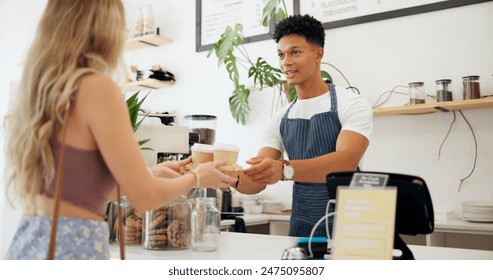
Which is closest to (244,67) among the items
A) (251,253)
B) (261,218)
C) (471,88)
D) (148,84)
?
(148,84)

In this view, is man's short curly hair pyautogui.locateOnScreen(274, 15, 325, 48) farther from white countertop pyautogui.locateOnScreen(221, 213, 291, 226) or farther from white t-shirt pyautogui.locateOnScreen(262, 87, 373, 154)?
white countertop pyautogui.locateOnScreen(221, 213, 291, 226)

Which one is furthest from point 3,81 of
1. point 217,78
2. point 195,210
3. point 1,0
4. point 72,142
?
point 72,142

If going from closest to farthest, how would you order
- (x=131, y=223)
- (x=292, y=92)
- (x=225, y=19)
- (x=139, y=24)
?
(x=131, y=223), (x=292, y=92), (x=225, y=19), (x=139, y=24)

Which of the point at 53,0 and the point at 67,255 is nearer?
the point at 67,255

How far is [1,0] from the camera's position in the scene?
658 cm

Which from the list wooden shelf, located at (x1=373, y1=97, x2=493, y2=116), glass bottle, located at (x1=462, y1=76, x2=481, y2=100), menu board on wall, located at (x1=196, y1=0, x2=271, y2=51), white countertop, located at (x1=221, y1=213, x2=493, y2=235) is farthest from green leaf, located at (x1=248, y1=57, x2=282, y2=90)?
glass bottle, located at (x1=462, y1=76, x2=481, y2=100)

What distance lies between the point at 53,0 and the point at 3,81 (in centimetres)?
593

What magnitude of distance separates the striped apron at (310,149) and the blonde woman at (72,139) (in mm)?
1391

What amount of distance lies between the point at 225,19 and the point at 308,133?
2.53m

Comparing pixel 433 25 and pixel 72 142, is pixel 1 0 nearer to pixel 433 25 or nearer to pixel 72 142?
pixel 433 25

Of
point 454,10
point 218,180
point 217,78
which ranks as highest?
point 454,10

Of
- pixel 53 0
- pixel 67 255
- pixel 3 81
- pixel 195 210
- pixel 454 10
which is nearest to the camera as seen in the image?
pixel 67 255

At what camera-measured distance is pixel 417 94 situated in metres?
3.47

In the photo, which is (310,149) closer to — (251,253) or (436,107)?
(251,253)
